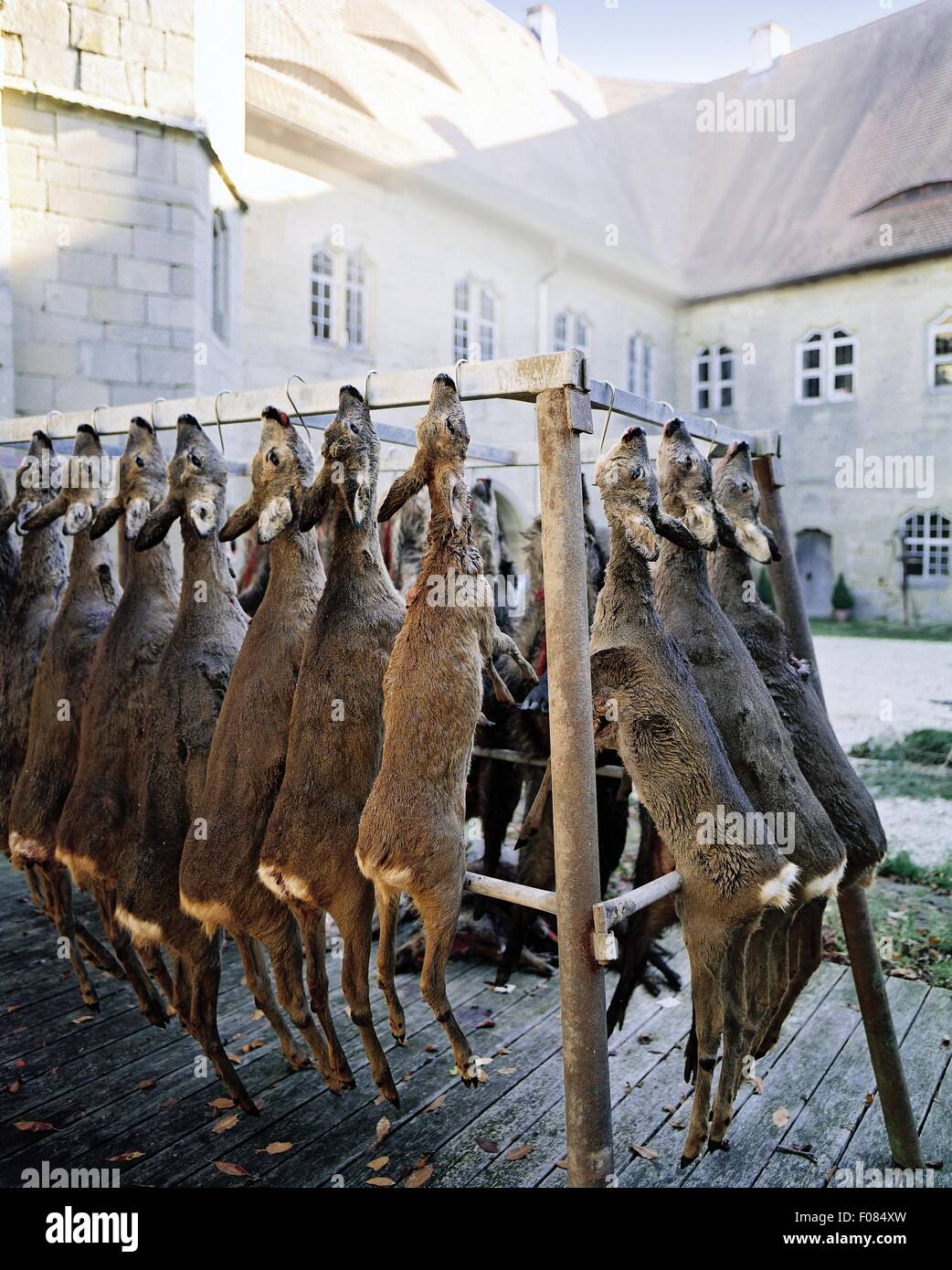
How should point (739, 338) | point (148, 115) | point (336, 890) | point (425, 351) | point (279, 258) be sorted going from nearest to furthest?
point (336, 890) → point (148, 115) → point (279, 258) → point (425, 351) → point (739, 338)

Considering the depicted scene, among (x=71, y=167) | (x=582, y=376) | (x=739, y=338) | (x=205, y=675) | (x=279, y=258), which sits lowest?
(x=205, y=675)

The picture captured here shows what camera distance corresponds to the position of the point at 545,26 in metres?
19.0

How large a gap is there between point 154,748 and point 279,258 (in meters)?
11.2

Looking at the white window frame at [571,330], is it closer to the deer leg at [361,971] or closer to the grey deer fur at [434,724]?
the grey deer fur at [434,724]

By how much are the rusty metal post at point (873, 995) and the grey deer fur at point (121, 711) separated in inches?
74.9

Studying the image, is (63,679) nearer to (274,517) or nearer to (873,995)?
(274,517)

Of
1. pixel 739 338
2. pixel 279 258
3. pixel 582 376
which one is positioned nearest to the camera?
pixel 582 376

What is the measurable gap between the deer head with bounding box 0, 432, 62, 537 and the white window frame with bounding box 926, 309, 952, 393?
18776 mm

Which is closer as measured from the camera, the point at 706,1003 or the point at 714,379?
the point at 706,1003

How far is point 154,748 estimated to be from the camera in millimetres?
2615

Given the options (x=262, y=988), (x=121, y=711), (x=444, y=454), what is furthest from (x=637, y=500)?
(x=262, y=988)

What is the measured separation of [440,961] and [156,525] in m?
1.42

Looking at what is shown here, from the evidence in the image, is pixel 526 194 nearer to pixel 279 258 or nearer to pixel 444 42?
pixel 444 42

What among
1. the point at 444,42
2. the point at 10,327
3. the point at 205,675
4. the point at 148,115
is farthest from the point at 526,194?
the point at 205,675
